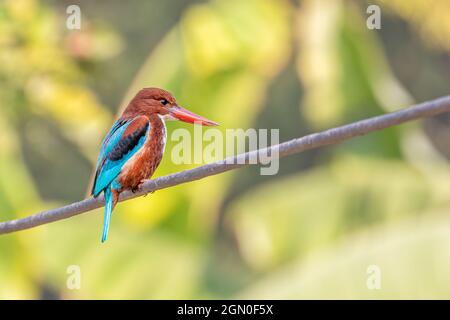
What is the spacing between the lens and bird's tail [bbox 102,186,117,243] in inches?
101

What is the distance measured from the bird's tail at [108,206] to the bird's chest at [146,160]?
0.04 m

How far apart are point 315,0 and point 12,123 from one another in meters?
1.98

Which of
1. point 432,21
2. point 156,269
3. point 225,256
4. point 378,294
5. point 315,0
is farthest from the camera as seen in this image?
point 225,256

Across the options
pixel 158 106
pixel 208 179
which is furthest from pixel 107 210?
pixel 208 179

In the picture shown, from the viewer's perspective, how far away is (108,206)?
256cm

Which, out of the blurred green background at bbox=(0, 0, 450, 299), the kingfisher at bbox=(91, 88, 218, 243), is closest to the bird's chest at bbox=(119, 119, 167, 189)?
the kingfisher at bbox=(91, 88, 218, 243)

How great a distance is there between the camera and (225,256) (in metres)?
9.55

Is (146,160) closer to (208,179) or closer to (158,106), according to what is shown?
(158,106)

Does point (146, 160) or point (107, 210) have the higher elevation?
point (146, 160)

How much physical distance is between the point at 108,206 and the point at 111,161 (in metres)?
0.20

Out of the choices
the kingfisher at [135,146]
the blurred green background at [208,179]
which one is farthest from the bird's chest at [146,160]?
the blurred green background at [208,179]

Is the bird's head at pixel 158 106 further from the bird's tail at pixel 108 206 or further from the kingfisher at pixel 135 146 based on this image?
the bird's tail at pixel 108 206

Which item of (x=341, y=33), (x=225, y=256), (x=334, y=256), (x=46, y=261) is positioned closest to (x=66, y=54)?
(x=46, y=261)
